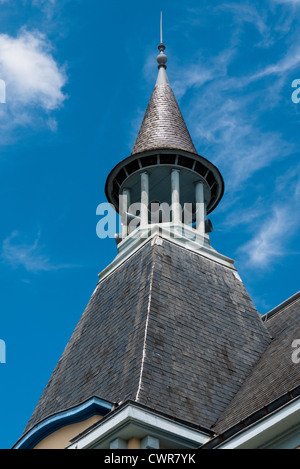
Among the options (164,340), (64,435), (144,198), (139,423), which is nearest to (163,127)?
(144,198)

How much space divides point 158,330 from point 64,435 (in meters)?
3.21

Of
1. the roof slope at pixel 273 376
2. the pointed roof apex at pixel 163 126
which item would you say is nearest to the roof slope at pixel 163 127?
the pointed roof apex at pixel 163 126

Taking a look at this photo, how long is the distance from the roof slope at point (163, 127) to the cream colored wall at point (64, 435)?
10805 mm

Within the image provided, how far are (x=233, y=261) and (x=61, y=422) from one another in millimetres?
8371

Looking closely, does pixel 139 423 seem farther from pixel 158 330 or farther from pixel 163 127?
pixel 163 127

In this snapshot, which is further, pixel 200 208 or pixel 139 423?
pixel 200 208

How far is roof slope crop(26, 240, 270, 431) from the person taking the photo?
16.9m

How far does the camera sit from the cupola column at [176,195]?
2345cm

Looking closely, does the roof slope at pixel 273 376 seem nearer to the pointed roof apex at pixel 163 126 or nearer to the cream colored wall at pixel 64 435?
the cream colored wall at pixel 64 435

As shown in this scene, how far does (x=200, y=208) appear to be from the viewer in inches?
979

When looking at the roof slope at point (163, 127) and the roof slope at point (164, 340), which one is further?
the roof slope at point (163, 127)

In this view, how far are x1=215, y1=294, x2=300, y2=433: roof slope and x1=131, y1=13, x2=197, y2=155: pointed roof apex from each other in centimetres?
693

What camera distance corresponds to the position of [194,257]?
22266mm

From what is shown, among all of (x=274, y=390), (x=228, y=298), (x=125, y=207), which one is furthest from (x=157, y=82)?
(x=274, y=390)
